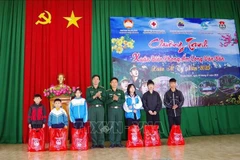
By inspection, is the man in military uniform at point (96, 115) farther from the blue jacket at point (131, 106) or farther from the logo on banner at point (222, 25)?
the logo on banner at point (222, 25)

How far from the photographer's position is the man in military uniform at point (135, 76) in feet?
16.5

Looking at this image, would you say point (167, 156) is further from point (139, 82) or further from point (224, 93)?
point (224, 93)

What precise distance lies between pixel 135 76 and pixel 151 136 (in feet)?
4.78

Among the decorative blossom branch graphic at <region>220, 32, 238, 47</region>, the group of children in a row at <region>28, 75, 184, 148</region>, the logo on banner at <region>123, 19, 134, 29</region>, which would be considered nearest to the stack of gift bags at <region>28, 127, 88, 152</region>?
the group of children in a row at <region>28, 75, 184, 148</region>

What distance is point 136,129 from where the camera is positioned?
4.02 metres

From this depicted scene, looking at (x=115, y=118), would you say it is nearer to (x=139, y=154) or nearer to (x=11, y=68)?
(x=139, y=154)

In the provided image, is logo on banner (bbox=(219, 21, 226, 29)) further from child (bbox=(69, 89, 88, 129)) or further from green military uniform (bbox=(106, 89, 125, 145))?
child (bbox=(69, 89, 88, 129))

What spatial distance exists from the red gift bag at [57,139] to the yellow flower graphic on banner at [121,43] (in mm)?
2060

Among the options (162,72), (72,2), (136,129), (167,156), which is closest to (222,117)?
(162,72)

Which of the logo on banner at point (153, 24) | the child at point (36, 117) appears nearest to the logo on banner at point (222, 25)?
the logo on banner at point (153, 24)

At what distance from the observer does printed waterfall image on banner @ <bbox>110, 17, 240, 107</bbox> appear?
511cm

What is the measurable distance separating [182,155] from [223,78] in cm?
294

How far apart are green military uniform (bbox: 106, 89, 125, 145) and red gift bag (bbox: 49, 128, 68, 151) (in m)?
0.77

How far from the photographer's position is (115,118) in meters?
4.11
